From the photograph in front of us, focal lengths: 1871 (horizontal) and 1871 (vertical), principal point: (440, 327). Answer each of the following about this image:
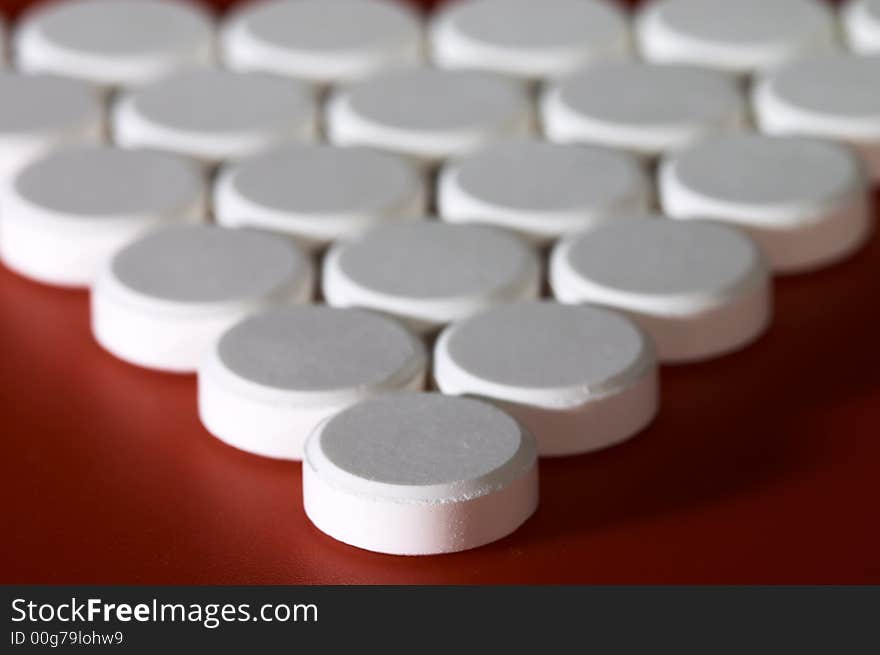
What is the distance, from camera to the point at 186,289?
4.51 feet

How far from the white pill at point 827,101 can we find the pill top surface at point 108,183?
0.51m

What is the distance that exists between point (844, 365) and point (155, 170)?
58 centimetres

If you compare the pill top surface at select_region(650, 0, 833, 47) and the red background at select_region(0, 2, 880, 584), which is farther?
the pill top surface at select_region(650, 0, 833, 47)

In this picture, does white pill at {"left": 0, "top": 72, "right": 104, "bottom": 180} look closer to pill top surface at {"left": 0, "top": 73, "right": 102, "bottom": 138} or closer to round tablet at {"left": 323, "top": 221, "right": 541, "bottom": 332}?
pill top surface at {"left": 0, "top": 73, "right": 102, "bottom": 138}

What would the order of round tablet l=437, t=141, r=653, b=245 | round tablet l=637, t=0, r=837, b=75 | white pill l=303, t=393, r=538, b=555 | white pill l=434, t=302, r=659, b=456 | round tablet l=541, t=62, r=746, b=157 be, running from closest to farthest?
white pill l=303, t=393, r=538, b=555
white pill l=434, t=302, r=659, b=456
round tablet l=437, t=141, r=653, b=245
round tablet l=541, t=62, r=746, b=157
round tablet l=637, t=0, r=837, b=75

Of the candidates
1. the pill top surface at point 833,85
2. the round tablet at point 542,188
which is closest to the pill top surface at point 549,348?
the round tablet at point 542,188

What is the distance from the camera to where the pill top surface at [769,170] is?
1502mm

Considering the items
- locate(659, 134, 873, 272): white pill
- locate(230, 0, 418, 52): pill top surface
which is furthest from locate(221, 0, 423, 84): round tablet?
locate(659, 134, 873, 272): white pill

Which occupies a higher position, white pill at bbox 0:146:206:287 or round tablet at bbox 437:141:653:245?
round tablet at bbox 437:141:653:245

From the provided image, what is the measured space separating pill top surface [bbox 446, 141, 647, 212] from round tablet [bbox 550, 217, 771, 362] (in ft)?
0.18

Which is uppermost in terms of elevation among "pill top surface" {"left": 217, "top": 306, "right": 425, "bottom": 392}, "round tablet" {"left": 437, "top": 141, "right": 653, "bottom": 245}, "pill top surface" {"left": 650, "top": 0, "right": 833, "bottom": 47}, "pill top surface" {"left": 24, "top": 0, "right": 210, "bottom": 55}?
"pill top surface" {"left": 650, "top": 0, "right": 833, "bottom": 47}

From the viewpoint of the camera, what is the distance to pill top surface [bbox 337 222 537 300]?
1375mm

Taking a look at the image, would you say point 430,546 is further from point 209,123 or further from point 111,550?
point 209,123

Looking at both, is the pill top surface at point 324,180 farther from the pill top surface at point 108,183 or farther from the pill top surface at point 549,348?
the pill top surface at point 549,348
